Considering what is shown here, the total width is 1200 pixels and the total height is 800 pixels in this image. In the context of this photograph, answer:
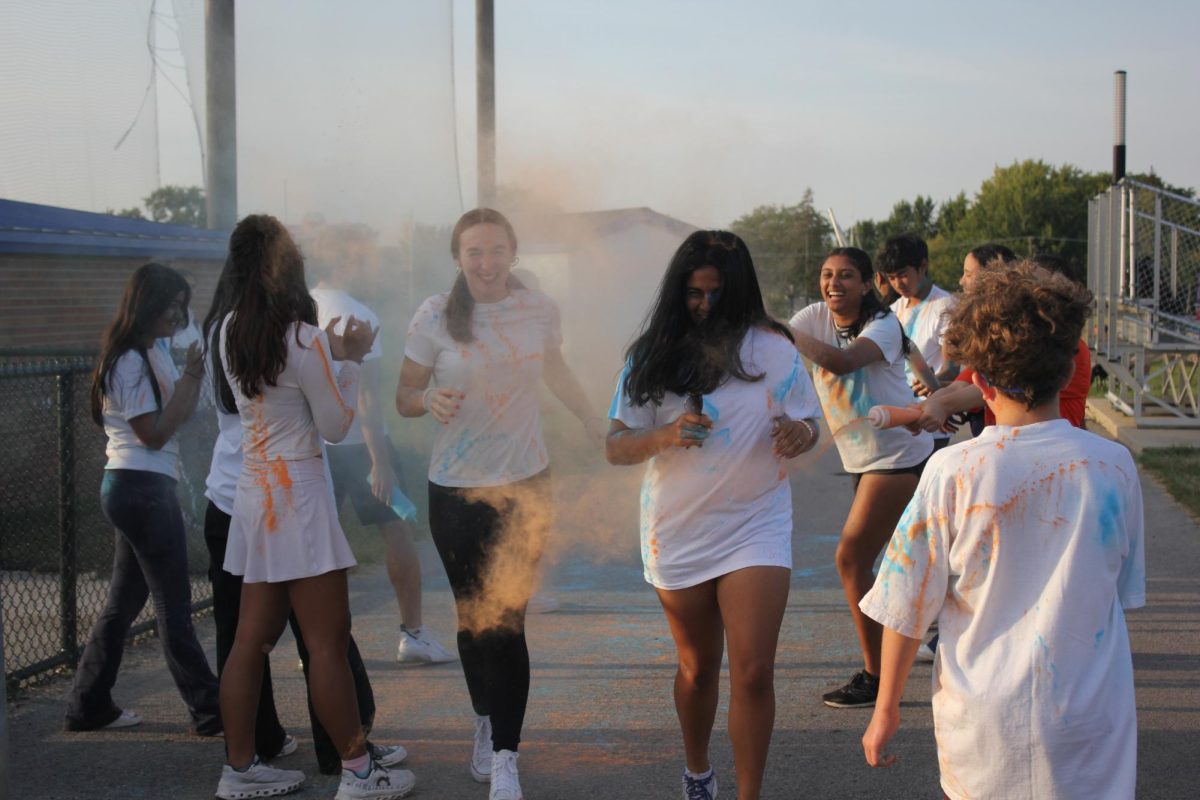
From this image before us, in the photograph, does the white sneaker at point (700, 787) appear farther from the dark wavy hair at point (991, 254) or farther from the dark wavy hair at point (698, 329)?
the dark wavy hair at point (991, 254)

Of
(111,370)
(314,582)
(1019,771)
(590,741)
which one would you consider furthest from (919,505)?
(111,370)

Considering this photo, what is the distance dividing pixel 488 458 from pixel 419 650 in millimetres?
1914

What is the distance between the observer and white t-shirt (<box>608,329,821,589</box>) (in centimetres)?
334

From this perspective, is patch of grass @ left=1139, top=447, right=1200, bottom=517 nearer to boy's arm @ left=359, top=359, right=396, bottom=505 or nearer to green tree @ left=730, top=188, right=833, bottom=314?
green tree @ left=730, top=188, right=833, bottom=314

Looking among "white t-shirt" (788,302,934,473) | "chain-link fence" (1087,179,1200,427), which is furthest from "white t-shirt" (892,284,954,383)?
"chain-link fence" (1087,179,1200,427)

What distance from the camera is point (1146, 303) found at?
1533cm

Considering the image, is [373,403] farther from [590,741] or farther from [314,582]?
[590,741]

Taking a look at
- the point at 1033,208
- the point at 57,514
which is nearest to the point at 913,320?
the point at 57,514

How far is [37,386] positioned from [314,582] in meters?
4.67

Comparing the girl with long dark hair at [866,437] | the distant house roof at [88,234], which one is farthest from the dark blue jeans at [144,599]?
the distant house roof at [88,234]

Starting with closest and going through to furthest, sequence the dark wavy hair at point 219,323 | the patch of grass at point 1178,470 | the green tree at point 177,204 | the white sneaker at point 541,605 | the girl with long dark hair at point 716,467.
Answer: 1. the girl with long dark hair at point 716,467
2. the dark wavy hair at point 219,323
3. the white sneaker at point 541,605
4. the green tree at point 177,204
5. the patch of grass at point 1178,470

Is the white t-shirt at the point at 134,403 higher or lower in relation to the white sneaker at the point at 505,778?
higher

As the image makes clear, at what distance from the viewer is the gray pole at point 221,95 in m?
5.39

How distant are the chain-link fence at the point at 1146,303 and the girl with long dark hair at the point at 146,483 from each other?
12944mm
